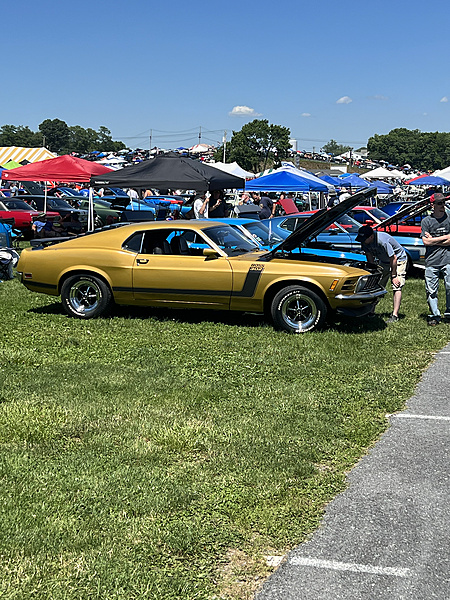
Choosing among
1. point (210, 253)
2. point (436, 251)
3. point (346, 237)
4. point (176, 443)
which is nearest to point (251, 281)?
point (210, 253)

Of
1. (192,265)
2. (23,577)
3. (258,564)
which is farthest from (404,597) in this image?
(192,265)

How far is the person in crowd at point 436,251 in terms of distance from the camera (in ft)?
33.0

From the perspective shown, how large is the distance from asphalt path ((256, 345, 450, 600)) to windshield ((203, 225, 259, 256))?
4.88 meters

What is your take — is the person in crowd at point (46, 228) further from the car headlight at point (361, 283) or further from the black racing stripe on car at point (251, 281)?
the car headlight at point (361, 283)

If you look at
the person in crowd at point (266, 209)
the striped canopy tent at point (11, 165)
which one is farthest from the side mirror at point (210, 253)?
the striped canopy tent at point (11, 165)

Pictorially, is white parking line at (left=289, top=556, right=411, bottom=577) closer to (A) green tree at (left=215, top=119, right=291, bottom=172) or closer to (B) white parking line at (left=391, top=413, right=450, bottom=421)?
(B) white parking line at (left=391, top=413, right=450, bottom=421)

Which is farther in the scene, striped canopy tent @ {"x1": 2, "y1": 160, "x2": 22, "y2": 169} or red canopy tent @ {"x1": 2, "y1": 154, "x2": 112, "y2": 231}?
striped canopy tent @ {"x1": 2, "y1": 160, "x2": 22, "y2": 169}

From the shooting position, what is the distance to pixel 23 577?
340cm

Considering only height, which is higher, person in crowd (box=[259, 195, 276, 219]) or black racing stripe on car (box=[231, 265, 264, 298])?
person in crowd (box=[259, 195, 276, 219])

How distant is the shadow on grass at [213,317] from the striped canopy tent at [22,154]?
29.8 metres

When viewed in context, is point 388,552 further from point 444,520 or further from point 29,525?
point 29,525

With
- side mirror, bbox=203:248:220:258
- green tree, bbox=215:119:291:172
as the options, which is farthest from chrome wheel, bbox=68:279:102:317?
green tree, bbox=215:119:291:172

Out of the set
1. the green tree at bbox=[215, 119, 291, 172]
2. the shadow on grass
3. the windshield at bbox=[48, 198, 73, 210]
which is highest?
the green tree at bbox=[215, 119, 291, 172]

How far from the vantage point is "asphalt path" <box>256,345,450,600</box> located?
338 cm
